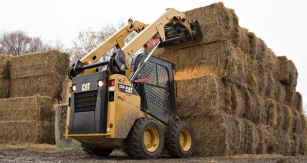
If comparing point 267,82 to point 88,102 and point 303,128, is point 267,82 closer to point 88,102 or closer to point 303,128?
point 303,128

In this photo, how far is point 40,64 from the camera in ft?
40.1

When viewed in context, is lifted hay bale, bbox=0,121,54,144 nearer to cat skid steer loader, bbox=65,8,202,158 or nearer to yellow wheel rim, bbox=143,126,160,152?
cat skid steer loader, bbox=65,8,202,158

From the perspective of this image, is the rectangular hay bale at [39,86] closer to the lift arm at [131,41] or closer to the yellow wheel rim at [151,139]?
the lift arm at [131,41]

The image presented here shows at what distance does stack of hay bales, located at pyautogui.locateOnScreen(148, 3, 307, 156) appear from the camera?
8.59 m

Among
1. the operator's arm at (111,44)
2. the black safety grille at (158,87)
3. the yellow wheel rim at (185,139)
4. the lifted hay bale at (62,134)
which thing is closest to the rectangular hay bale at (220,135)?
the yellow wheel rim at (185,139)

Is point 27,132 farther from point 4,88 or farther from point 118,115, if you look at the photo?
point 118,115

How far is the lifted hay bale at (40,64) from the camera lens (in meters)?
12.0

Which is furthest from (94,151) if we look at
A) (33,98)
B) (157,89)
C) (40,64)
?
(40,64)

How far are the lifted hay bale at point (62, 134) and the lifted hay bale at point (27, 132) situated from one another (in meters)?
1.96

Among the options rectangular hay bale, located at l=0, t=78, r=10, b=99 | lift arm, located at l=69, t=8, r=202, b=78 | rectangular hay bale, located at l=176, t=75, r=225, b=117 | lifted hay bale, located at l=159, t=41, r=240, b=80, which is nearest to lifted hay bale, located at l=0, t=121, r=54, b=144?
rectangular hay bale, located at l=0, t=78, r=10, b=99

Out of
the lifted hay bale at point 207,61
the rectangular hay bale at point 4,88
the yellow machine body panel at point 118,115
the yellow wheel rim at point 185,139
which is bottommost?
the yellow wheel rim at point 185,139

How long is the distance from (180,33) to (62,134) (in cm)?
457

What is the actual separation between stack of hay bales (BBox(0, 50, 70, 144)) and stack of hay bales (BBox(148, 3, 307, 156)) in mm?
4175

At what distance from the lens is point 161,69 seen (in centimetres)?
816
